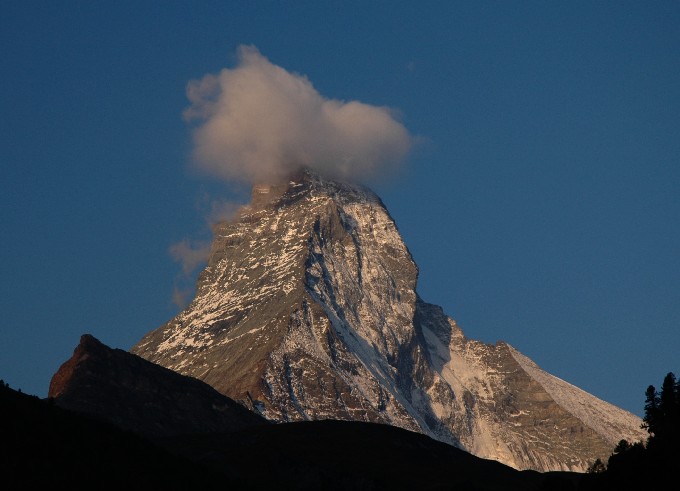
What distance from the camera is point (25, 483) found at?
19875 cm

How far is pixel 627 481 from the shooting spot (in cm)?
19212

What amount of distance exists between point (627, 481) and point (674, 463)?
19.5ft

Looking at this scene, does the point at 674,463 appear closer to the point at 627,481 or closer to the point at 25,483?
the point at 627,481

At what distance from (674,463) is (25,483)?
7848cm

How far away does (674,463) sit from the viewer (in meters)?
191

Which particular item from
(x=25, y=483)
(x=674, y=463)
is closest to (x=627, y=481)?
(x=674, y=463)
